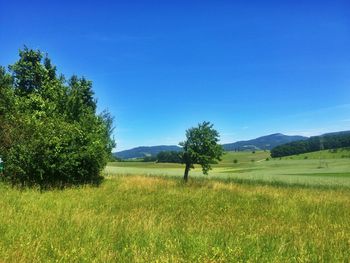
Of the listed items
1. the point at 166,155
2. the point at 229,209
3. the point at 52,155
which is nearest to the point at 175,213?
the point at 229,209

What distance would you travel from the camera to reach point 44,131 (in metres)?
22.3

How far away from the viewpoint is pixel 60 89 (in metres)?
27.1

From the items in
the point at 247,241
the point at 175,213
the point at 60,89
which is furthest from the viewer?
the point at 60,89

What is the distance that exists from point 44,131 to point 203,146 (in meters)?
14.8

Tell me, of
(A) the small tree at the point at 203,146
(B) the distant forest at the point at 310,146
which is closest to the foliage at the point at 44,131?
(A) the small tree at the point at 203,146

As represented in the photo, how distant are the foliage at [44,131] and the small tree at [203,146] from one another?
8577mm

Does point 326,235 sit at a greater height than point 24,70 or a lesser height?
lesser

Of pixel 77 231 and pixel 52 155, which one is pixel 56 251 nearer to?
pixel 77 231

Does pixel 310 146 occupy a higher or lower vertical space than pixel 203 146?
higher

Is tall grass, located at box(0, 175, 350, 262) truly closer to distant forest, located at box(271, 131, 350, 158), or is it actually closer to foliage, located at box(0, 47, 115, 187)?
foliage, located at box(0, 47, 115, 187)

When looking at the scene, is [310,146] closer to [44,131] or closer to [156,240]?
[44,131]

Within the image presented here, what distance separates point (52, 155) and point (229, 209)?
38.1ft

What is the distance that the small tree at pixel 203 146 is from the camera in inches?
1299

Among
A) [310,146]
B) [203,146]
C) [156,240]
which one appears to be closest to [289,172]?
[203,146]
